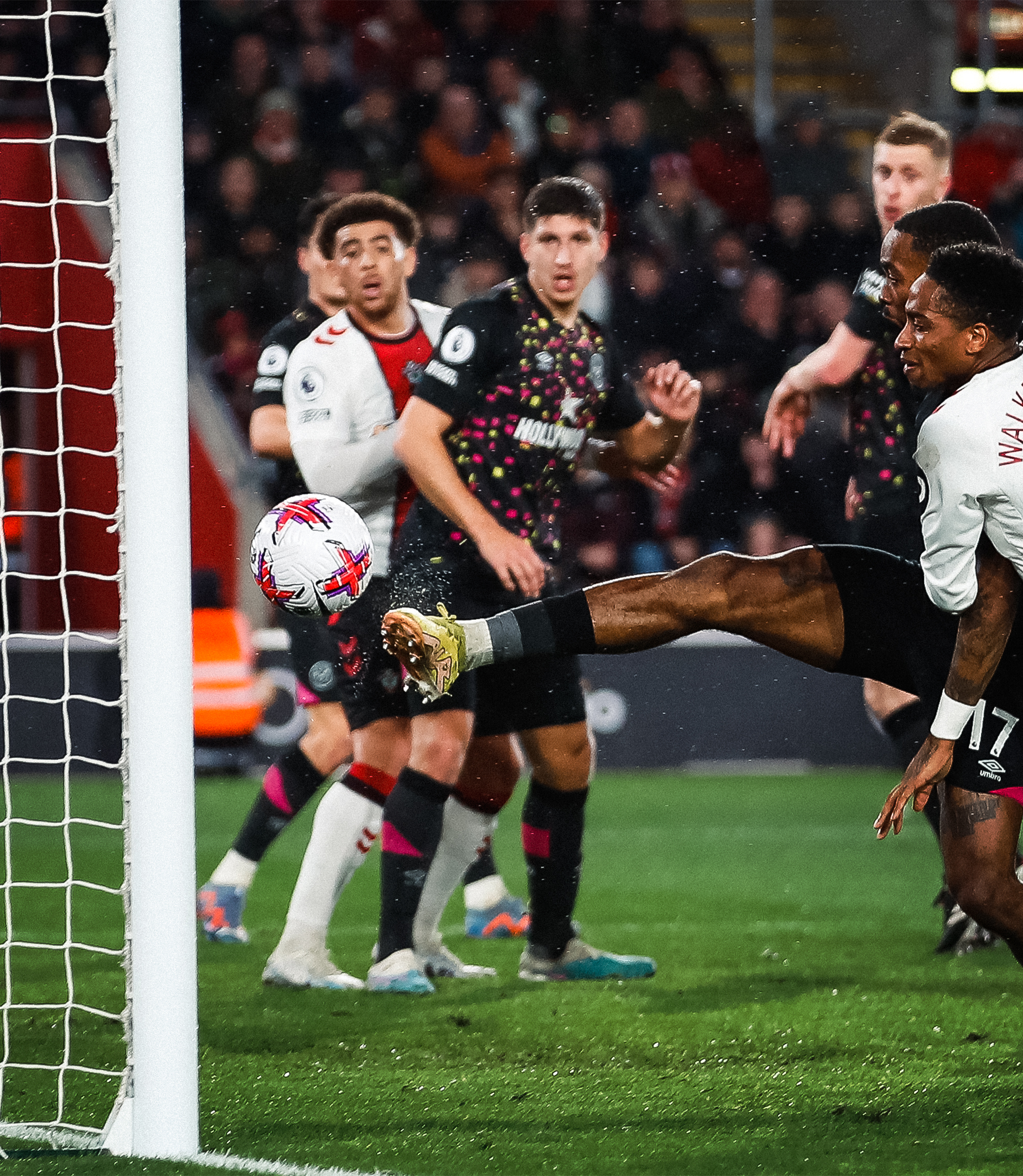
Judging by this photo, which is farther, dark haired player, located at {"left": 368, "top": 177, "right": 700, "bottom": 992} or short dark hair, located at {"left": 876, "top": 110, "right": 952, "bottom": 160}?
short dark hair, located at {"left": 876, "top": 110, "right": 952, "bottom": 160}

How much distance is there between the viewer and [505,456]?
4344mm

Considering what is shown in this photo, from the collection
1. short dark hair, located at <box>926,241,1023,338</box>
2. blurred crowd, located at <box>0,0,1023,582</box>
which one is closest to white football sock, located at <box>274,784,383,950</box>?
short dark hair, located at <box>926,241,1023,338</box>

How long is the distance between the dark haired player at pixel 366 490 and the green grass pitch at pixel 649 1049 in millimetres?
326

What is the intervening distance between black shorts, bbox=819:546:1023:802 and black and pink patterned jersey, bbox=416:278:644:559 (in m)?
1.11

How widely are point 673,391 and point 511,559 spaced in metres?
0.59

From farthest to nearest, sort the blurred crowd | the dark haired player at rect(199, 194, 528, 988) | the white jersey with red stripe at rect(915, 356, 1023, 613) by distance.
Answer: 1. the blurred crowd
2. the dark haired player at rect(199, 194, 528, 988)
3. the white jersey with red stripe at rect(915, 356, 1023, 613)

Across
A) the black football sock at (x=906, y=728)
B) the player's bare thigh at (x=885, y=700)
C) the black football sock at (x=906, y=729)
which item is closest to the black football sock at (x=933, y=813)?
the black football sock at (x=906, y=729)

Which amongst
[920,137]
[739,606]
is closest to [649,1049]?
[739,606]

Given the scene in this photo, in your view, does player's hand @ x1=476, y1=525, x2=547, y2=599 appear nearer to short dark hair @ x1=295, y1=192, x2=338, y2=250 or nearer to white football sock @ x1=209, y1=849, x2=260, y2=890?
white football sock @ x1=209, y1=849, x2=260, y2=890

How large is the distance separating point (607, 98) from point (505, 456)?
236 inches

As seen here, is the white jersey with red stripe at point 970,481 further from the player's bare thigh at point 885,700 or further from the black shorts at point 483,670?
the player's bare thigh at point 885,700

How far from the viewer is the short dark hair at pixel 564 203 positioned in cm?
440

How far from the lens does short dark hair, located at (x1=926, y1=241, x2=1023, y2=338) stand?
312cm

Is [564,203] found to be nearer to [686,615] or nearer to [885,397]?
[885,397]
